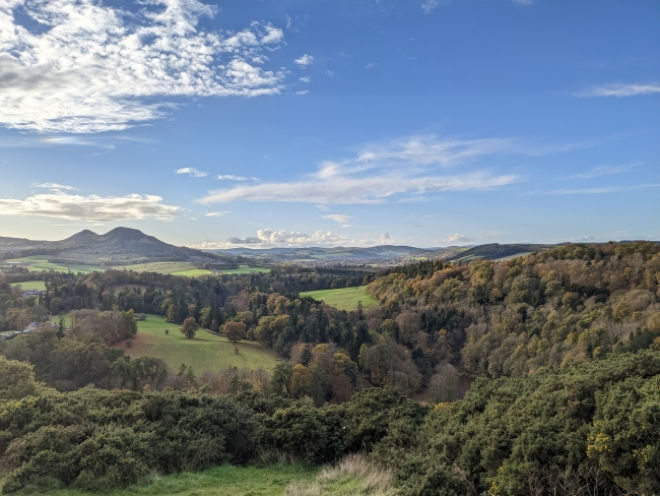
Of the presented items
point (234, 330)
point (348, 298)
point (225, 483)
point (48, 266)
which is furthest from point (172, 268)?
point (225, 483)

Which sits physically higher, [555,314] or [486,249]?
[486,249]

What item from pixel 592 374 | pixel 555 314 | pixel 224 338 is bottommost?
pixel 224 338

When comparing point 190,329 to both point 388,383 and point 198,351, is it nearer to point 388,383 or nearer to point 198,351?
point 198,351

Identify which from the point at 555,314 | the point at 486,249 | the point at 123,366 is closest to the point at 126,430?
the point at 123,366

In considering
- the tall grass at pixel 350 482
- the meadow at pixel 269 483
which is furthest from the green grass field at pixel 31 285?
the tall grass at pixel 350 482

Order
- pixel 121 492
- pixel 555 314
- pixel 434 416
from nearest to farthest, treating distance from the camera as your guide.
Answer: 1. pixel 121 492
2. pixel 434 416
3. pixel 555 314

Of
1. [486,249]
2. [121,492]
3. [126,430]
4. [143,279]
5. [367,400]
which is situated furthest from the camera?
[486,249]

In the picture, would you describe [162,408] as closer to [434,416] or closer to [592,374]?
[434,416]
